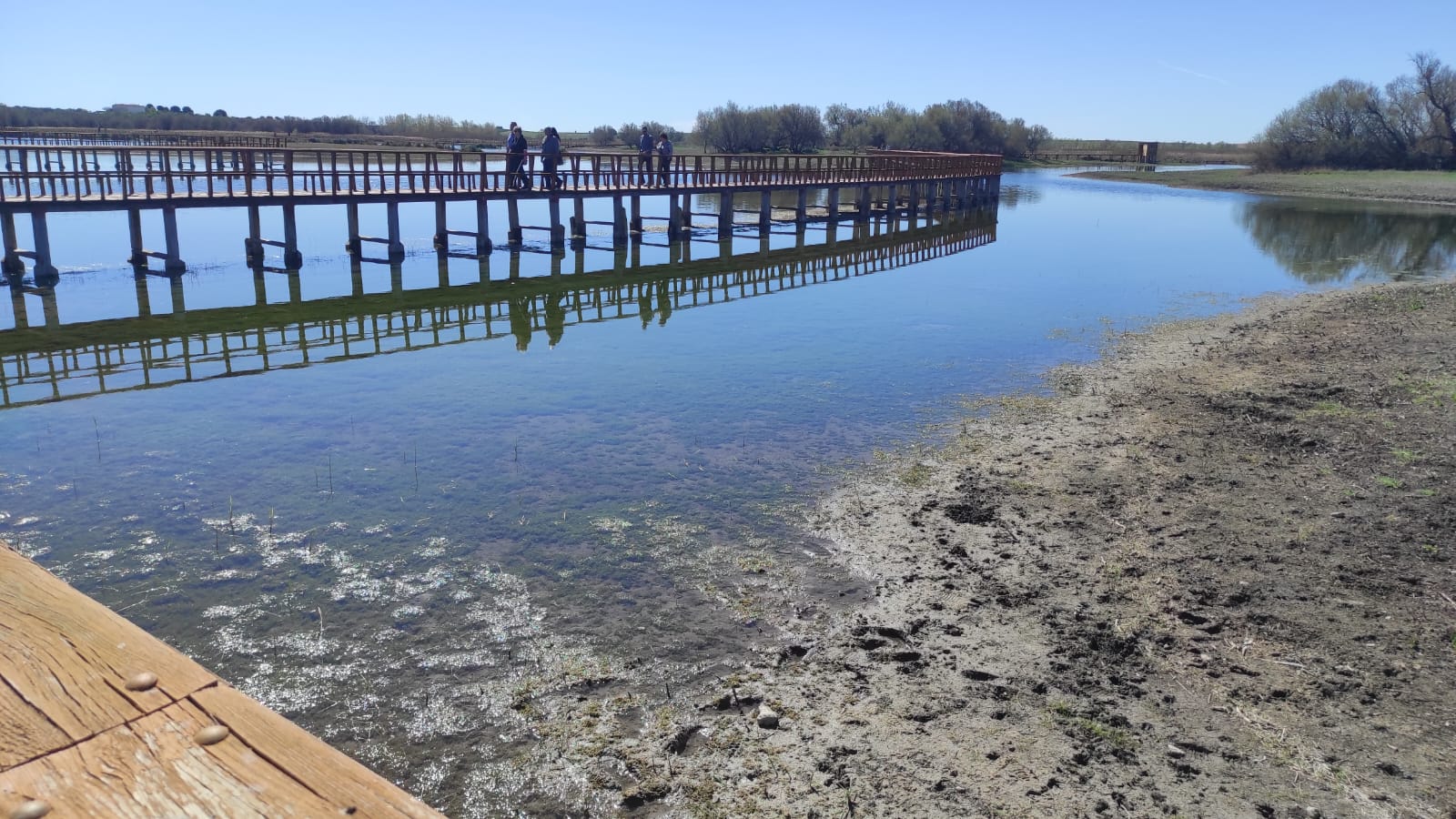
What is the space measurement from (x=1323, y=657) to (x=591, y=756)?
5078 millimetres

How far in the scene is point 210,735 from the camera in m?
1.53

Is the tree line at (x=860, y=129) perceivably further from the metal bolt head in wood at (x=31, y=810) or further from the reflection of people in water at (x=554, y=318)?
the metal bolt head in wood at (x=31, y=810)

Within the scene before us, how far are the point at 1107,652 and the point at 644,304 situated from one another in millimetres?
18280

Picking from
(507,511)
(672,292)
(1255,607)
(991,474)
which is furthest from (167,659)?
(672,292)

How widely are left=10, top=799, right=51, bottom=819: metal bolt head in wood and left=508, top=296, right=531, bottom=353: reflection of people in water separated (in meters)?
17.5

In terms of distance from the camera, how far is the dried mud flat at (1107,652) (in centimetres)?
577

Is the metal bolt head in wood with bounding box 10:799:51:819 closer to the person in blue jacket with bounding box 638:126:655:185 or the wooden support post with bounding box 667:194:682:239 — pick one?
the person in blue jacket with bounding box 638:126:655:185

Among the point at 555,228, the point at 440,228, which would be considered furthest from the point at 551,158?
the point at 440,228

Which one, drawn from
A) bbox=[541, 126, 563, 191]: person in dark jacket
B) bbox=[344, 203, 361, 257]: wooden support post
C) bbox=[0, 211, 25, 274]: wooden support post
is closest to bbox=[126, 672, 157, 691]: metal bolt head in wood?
bbox=[0, 211, 25, 274]: wooden support post

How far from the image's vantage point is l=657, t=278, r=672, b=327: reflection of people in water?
22469 mm

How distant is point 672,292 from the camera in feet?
86.3

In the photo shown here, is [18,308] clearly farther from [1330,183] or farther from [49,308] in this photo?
[1330,183]

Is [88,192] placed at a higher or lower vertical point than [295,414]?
higher

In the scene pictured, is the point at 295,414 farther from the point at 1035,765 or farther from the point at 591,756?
the point at 1035,765
